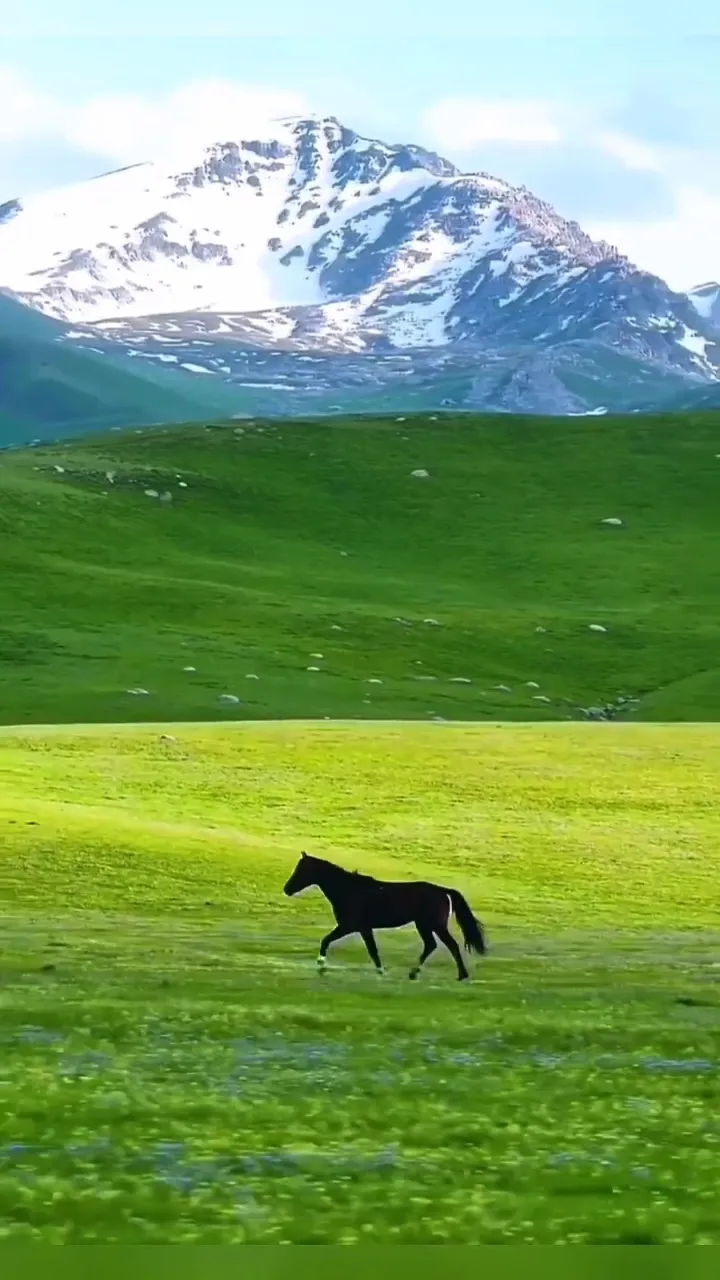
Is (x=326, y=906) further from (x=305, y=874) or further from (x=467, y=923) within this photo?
(x=467, y=923)

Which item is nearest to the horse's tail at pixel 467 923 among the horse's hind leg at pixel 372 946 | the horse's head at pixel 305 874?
the horse's hind leg at pixel 372 946

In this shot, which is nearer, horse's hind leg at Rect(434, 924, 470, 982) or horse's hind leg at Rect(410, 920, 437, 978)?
horse's hind leg at Rect(434, 924, 470, 982)

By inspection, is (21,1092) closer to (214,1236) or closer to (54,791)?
(214,1236)

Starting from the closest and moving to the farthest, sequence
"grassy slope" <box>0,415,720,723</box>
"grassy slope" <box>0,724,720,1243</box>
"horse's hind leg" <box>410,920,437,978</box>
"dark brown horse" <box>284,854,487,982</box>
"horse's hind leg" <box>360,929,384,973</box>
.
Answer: "grassy slope" <box>0,724,720,1243</box> → "dark brown horse" <box>284,854,487,982</box> → "horse's hind leg" <box>410,920,437,978</box> → "horse's hind leg" <box>360,929,384,973</box> → "grassy slope" <box>0,415,720,723</box>

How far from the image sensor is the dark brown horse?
96.1 ft

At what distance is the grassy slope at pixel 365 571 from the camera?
9369cm

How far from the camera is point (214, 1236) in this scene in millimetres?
15289

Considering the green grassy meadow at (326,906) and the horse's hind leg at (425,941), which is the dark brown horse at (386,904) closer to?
the horse's hind leg at (425,941)

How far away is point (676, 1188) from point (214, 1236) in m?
5.10

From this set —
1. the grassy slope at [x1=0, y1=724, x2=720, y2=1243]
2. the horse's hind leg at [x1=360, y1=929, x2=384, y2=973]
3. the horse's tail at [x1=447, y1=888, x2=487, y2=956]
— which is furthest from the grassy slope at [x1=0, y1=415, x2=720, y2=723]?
the horse's tail at [x1=447, y1=888, x2=487, y2=956]

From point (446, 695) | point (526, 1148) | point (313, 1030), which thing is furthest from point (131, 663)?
point (526, 1148)

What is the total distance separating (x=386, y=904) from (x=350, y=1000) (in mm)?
1773

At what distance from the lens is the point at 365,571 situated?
129m

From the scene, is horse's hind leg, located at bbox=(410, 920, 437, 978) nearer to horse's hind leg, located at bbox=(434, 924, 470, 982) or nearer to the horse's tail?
horse's hind leg, located at bbox=(434, 924, 470, 982)
